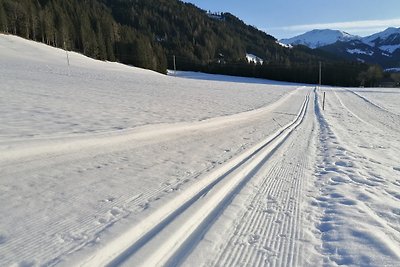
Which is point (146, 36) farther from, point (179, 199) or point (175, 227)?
point (175, 227)

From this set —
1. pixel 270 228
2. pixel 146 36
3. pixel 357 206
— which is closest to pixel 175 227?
pixel 270 228

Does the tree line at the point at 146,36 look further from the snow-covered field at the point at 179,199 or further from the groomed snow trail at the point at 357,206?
the groomed snow trail at the point at 357,206

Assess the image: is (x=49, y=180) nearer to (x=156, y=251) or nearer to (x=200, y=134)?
(x=156, y=251)

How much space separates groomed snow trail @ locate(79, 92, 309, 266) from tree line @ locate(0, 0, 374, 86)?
74.3m

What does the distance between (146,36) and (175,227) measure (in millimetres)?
118056

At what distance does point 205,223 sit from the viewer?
167 inches

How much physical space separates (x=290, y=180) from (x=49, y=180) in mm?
4336

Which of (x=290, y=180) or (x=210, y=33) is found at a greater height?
(x=210, y=33)

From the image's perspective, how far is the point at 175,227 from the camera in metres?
3.94

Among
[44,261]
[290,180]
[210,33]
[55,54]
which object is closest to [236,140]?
[290,180]

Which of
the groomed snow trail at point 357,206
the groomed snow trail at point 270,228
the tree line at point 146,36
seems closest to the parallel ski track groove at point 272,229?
the groomed snow trail at point 270,228

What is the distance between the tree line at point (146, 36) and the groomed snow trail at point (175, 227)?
74.3 meters

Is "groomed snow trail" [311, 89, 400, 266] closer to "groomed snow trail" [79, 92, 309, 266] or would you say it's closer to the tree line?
"groomed snow trail" [79, 92, 309, 266]

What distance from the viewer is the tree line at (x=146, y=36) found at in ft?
241
